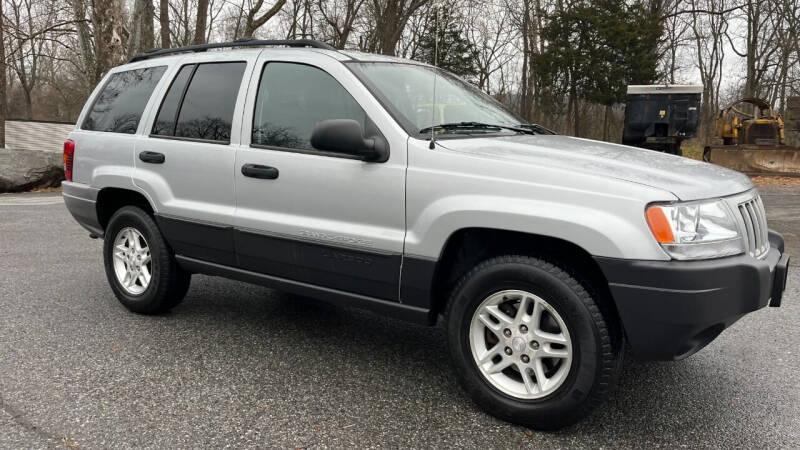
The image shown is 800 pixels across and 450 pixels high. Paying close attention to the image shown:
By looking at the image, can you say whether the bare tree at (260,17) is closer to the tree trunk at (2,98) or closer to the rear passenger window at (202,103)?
the tree trunk at (2,98)

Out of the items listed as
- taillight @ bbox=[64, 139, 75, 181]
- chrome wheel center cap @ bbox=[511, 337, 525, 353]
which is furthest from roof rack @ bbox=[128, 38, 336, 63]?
chrome wheel center cap @ bbox=[511, 337, 525, 353]

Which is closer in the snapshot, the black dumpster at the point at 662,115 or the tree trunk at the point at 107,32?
the tree trunk at the point at 107,32

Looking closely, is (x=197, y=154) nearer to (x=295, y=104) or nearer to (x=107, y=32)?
(x=295, y=104)

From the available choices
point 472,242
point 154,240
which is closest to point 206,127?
point 154,240

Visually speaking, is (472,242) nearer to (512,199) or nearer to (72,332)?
(512,199)

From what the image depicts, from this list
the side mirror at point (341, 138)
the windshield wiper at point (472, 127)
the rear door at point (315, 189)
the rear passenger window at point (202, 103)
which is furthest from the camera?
the rear passenger window at point (202, 103)

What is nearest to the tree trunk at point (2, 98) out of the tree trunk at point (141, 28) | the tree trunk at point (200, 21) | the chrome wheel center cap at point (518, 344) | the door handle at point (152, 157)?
the tree trunk at point (141, 28)

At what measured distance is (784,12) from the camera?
27.4 metres

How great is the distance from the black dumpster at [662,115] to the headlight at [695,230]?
48.6ft

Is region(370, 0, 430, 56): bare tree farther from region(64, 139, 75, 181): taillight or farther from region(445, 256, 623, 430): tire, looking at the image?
region(445, 256, 623, 430): tire

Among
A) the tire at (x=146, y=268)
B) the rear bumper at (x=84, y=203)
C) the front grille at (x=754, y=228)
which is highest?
the front grille at (x=754, y=228)

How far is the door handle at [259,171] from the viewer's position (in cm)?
354

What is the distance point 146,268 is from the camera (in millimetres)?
4410

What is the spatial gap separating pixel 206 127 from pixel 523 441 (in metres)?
2.68
